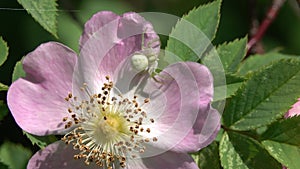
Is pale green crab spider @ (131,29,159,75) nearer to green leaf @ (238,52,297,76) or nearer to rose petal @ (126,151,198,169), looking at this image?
rose petal @ (126,151,198,169)

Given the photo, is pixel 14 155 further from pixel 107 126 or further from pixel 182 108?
pixel 182 108

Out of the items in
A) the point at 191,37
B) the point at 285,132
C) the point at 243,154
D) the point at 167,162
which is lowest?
the point at 167,162

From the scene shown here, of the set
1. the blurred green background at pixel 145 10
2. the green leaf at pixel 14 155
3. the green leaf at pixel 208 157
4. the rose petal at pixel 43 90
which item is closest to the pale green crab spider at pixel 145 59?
the rose petal at pixel 43 90

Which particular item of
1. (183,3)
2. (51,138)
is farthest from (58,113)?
(183,3)

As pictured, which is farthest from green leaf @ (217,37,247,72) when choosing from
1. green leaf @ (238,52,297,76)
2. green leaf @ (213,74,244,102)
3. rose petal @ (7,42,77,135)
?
rose petal @ (7,42,77,135)

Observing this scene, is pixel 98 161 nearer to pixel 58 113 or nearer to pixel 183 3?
pixel 58 113

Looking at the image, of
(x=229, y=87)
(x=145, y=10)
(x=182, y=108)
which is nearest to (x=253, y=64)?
(x=229, y=87)
